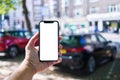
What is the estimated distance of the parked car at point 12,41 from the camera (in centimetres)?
1097

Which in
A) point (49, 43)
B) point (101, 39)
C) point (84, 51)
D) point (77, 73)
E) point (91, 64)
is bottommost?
point (77, 73)

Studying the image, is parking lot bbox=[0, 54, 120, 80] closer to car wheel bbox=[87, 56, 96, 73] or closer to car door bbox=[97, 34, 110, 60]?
car wheel bbox=[87, 56, 96, 73]

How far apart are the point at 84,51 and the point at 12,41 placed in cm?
430

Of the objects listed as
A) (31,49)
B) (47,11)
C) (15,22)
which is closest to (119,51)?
(47,11)

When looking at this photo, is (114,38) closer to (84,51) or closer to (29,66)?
(84,51)

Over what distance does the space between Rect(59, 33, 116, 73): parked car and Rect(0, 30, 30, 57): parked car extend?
11.6 ft

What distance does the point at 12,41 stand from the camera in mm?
11375

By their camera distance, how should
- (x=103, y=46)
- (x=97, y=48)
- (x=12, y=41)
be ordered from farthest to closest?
(x=12, y=41)
(x=103, y=46)
(x=97, y=48)

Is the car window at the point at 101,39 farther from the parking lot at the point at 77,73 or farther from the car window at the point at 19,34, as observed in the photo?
the car window at the point at 19,34

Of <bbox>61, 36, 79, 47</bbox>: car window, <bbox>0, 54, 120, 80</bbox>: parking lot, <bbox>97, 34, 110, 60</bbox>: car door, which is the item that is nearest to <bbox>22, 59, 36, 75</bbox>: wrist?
<bbox>0, 54, 120, 80</bbox>: parking lot

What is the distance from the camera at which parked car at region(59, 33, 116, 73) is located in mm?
7793

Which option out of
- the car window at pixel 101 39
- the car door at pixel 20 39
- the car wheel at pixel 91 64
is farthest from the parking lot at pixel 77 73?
the car door at pixel 20 39

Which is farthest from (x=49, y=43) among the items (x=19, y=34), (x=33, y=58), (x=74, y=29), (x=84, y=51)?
(x=19, y=34)

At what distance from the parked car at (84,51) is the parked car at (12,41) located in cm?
354
